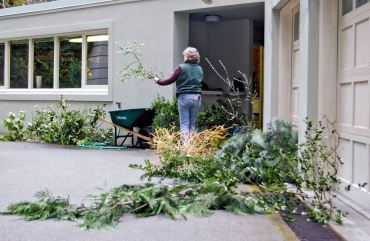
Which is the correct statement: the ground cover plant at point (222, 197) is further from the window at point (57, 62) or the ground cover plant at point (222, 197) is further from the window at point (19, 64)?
the window at point (19, 64)

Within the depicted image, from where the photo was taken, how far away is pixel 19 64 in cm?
1653

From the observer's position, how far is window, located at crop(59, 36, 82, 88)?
49.1 feet

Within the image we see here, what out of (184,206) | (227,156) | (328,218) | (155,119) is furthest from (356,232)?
(155,119)

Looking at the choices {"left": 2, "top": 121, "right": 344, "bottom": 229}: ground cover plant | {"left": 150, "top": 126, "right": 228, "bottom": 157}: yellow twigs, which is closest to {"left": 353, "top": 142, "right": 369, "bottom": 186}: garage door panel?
{"left": 2, "top": 121, "right": 344, "bottom": 229}: ground cover plant

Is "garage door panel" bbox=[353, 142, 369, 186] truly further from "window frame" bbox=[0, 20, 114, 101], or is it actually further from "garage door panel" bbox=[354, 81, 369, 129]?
"window frame" bbox=[0, 20, 114, 101]

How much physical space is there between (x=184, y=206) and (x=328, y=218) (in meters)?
1.39

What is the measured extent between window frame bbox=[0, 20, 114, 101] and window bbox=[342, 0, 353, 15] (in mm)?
7906

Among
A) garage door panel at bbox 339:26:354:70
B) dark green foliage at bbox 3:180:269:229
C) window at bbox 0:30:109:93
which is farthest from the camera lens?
window at bbox 0:30:109:93

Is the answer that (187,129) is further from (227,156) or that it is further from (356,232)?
(356,232)

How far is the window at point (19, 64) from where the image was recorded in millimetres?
16375

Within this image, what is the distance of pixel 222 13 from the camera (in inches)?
518

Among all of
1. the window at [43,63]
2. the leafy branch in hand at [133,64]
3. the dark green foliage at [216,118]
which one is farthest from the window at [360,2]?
the window at [43,63]

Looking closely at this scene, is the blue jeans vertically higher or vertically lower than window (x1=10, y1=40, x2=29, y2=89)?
lower

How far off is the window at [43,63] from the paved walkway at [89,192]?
3976mm
